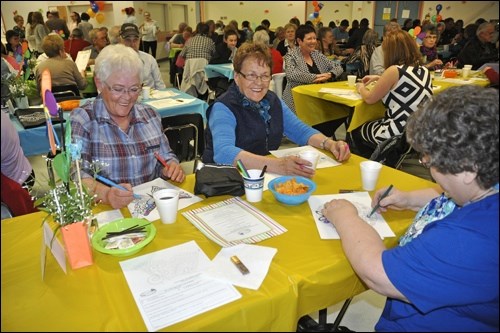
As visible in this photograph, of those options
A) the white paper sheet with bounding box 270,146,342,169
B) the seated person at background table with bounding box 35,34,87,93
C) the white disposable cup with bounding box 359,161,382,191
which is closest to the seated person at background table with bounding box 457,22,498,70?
the white paper sheet with bounding box 270,146,342,169

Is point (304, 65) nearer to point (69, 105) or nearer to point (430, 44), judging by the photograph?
point (430, 44)

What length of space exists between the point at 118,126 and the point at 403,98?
2.31 m

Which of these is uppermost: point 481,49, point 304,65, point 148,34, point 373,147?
point 148,34

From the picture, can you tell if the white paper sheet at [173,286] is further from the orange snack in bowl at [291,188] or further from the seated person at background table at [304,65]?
the seated person at background table at [304,65]

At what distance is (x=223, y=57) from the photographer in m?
5.94

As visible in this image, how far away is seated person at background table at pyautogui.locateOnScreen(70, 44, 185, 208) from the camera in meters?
1.72

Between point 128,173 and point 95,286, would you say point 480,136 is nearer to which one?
point 95,286

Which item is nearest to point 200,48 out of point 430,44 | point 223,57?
point 223,57

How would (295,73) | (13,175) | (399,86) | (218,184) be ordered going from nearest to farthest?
1. (218,184)
2. (13,175)
3. (399,86)
4. (295,73)

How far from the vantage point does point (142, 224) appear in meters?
1.23

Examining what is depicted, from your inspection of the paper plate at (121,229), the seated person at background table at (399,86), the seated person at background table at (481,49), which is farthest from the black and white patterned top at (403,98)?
the seated person at background table at (481,49)

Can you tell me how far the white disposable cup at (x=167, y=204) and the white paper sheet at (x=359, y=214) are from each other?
50 cm

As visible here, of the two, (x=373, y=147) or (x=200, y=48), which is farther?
(x=200, y=48)

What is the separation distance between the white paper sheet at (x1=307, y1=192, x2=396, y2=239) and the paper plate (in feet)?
1.85
